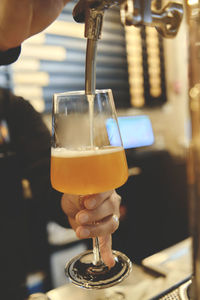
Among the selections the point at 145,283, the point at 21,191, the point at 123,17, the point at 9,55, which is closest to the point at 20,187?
the point at 21,191

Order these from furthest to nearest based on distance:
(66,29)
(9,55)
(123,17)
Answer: (66,29)
(9,55)
(123,17)

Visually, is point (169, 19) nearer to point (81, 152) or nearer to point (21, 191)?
point (81, 152)

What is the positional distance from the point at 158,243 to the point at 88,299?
1710 millimetres

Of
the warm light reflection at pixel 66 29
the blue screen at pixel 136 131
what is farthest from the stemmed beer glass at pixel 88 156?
the warm light reflection at pixel 66 29

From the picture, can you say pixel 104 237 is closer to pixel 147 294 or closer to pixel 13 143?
pixel 147 294

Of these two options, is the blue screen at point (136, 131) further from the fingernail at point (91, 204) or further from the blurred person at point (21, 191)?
the fingernail at point (91, 204)

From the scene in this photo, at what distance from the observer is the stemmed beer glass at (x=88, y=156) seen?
0.64 metres

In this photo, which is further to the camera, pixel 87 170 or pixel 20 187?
pixel 20 187

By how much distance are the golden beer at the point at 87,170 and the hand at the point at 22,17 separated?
351 mm

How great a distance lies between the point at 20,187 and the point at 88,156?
27.8 inches

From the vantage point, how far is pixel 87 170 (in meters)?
0.64

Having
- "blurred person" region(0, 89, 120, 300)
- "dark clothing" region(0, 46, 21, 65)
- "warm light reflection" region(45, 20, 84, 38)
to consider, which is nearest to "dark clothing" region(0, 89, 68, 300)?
"blurred person" region(0, 89, 120, 300)

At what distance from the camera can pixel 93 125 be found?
69 cm

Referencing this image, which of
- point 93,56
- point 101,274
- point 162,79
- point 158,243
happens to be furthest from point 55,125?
point 162,79
